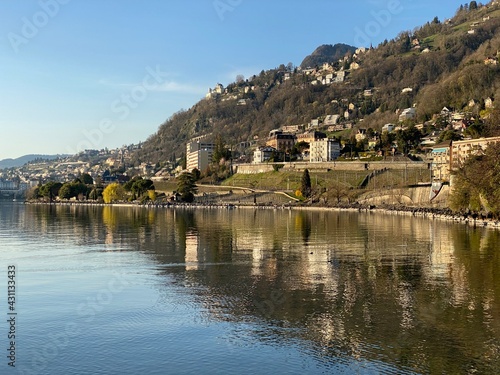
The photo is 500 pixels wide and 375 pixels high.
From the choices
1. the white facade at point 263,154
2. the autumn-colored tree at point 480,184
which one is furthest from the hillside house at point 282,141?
the autumn-colored tree at point 480,184

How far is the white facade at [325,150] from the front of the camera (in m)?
142

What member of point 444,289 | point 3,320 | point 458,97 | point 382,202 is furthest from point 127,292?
point 458,97

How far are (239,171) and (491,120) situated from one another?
221 feet

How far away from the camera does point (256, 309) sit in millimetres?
25094

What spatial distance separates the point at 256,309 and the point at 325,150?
12000 centimetres

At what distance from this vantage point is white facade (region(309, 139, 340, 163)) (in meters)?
142

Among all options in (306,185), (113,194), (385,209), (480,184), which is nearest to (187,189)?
(113,194)

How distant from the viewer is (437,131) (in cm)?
14050

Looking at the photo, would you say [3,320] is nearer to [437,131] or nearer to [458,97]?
[437,131]

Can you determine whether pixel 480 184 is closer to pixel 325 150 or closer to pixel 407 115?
pixel 325 150

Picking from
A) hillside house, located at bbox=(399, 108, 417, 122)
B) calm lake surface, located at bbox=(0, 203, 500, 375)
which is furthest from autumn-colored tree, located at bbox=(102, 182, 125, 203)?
calm lake surface, located at bbox=(0, 203, 500, 375)

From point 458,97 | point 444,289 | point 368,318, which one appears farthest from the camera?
point 458,97

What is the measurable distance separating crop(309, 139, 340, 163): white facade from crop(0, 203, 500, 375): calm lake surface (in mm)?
95462

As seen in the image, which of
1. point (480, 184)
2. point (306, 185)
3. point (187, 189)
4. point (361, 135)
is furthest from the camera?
point (361, 135)
